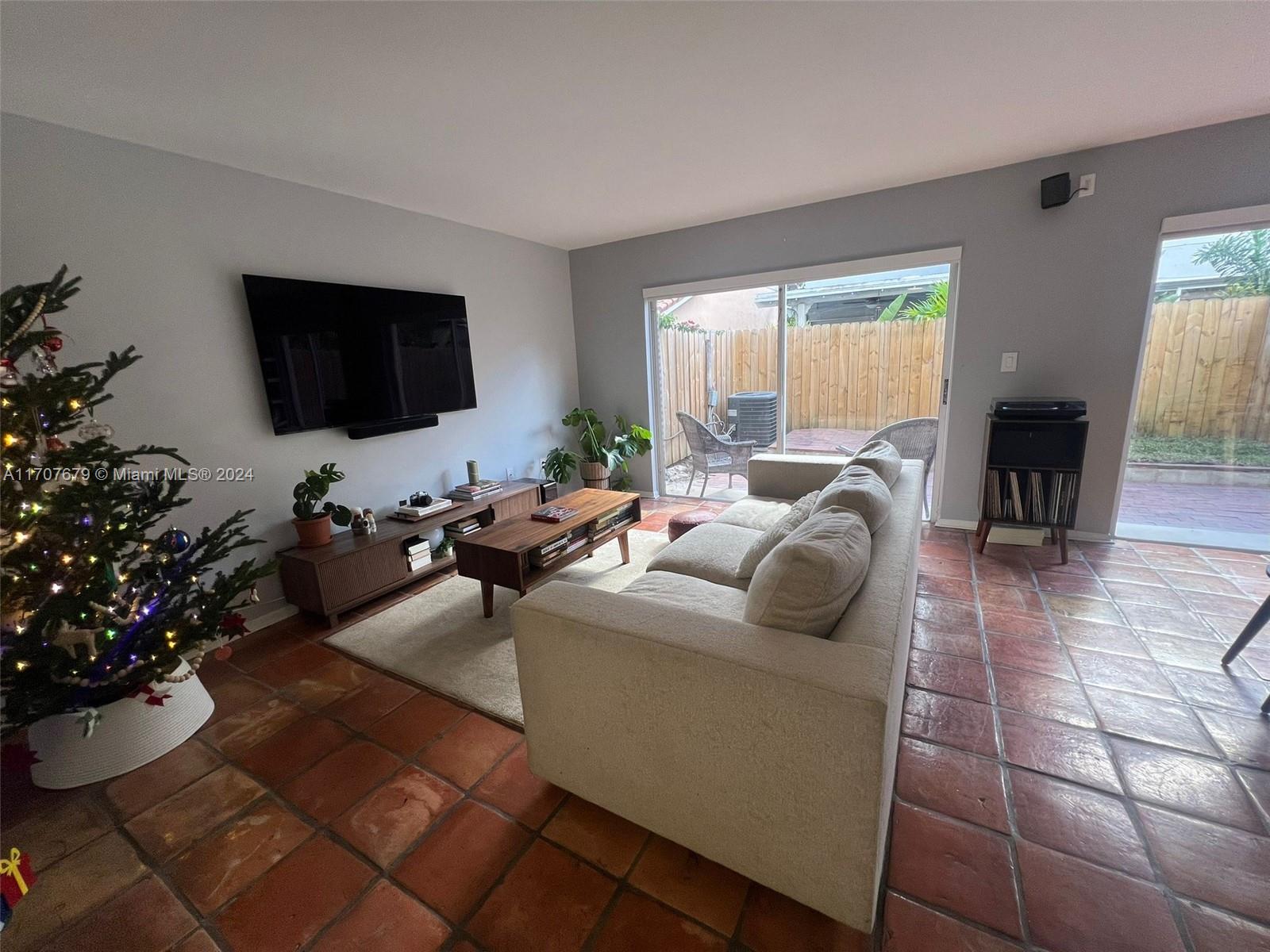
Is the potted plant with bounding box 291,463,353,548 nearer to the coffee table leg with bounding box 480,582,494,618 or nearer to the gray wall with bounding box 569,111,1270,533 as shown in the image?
the coffee table leg with bounding box 480,582,494,618

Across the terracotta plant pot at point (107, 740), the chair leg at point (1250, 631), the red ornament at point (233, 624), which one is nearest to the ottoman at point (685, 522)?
the red ornament at point (233, 624)

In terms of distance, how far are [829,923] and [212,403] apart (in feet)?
10.2

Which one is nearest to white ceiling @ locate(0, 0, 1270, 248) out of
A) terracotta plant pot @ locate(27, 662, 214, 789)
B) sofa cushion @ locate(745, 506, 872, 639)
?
sofa cushion @ locate(745, 506, 872, 639)

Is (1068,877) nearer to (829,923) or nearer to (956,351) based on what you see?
(829,923)

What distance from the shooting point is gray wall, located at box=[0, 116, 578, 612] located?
75.2 inches

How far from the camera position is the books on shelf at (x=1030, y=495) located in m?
2.86

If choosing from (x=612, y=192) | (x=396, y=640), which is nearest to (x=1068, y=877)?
(x=396, y=640)

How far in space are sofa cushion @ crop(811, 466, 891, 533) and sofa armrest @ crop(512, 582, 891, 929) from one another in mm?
674

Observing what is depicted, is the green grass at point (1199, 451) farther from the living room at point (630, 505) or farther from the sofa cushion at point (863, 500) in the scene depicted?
the sofa cushion at point (863, 500)

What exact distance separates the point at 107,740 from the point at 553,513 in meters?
1.87

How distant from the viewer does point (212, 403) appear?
7.76 feet

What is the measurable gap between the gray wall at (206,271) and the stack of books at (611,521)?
137 cm

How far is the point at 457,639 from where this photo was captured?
7.74 ft

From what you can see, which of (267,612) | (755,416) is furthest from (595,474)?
(267,612)
